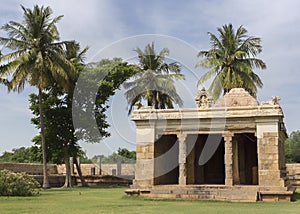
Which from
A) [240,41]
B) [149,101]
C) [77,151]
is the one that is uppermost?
[240,41]

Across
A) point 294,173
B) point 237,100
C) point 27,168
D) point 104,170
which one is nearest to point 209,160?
point 237,100

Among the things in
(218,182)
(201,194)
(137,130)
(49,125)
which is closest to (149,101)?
(49,125)

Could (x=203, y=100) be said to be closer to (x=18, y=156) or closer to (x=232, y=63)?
(x=232, y=63)

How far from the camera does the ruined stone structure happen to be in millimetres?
19453

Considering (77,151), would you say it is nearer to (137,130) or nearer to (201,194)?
(137,130)

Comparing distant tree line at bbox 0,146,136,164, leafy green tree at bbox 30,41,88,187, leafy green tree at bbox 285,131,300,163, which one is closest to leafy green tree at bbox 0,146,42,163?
distant tree line at bbox 0,146,136,164

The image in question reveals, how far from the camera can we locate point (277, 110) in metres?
19.7

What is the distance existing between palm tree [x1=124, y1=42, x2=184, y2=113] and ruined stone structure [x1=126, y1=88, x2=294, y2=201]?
9274 mm

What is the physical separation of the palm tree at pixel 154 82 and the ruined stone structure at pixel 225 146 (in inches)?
365

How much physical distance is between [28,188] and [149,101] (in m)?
14.4

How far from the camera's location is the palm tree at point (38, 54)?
1133 inches

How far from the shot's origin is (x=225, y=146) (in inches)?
816

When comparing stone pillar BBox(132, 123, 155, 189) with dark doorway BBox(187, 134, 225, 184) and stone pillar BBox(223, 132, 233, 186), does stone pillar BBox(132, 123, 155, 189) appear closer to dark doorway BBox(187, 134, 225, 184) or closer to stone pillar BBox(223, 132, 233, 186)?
stone pillar BBox(223, 132, 233, 186)

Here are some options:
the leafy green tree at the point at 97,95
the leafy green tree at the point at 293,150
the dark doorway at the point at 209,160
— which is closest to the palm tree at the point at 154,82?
the leafy green tree at the point at 97,95
